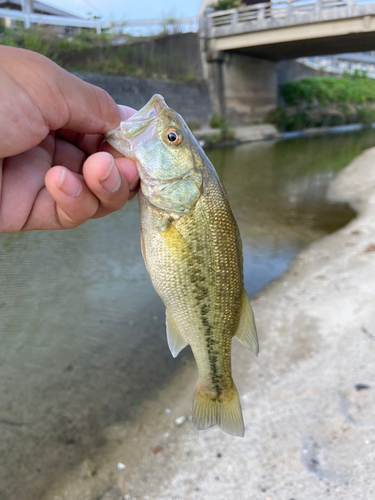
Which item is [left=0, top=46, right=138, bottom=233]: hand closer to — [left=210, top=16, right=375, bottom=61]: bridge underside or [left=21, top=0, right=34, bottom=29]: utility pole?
[left=21, top=0, right=34, bottom=29]: utility pole

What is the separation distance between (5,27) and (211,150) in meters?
10.9

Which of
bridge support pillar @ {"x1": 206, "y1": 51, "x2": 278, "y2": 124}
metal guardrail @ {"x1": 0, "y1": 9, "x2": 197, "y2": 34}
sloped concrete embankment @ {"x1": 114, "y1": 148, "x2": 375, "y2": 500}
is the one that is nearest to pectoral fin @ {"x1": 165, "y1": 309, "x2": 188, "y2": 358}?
sloped concrete embankment @ {"x1": 114, "y1": 148, "x2": 375, "y2": 500}

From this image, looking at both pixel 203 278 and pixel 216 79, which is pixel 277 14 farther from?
pixel 203 278

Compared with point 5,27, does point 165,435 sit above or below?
below

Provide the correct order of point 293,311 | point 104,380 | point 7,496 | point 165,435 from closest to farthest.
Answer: point 7,496
point 165,435
point 104,380
point 293,311

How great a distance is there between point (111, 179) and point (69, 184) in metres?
0.21

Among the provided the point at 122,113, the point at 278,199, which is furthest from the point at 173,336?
the point at 278,199

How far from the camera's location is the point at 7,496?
3.04 meters

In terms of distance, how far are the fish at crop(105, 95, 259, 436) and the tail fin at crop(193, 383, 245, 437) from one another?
1.22ft

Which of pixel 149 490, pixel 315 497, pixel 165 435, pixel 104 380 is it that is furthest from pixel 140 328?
pixel 315 497

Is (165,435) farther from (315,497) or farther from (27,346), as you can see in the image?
(27,346)

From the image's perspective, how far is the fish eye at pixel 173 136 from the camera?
76.6 inches

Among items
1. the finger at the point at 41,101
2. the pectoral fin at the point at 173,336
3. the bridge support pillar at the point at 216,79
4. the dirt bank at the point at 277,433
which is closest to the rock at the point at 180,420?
the dirt bank at the point at 277,433

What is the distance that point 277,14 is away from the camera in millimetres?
21234
